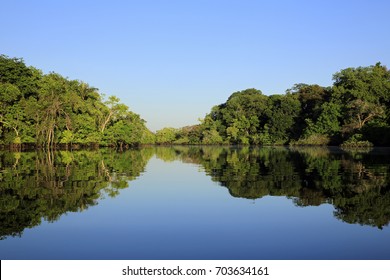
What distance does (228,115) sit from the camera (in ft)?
299

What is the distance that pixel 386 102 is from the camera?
209 ft

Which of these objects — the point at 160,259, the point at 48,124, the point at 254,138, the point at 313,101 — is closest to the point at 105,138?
the point at 48,124

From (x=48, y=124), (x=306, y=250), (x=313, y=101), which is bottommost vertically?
(x=306, y=250)

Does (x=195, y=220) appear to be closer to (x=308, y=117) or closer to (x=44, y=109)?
(x=44, y=109)

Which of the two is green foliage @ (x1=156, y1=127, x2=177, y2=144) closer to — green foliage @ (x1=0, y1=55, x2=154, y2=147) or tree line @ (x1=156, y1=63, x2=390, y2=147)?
tree line @ (x1=156, y1=63, x2=390, y2=147)

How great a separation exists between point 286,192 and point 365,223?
4.20 metres

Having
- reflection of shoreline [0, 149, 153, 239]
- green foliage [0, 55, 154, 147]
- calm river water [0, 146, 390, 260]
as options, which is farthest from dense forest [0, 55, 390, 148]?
calm river water [0, 146, 390, 260]

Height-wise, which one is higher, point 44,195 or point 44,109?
point 44,109

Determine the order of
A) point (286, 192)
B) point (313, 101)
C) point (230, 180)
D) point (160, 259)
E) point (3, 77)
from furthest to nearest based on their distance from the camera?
point (313, 101) → point (3, 77) → point (230, 180) → point (286, 192) → point (160, 259)

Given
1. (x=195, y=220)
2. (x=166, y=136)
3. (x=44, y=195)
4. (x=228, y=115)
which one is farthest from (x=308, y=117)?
(x=195, y=220)

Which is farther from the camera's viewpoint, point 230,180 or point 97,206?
point 230,180

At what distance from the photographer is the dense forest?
49625 millimetres

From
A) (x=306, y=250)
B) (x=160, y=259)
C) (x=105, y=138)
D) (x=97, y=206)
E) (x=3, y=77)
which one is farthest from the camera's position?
(x=105, y=138)

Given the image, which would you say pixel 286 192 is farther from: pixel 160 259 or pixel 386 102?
pixel 386 102
